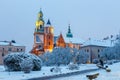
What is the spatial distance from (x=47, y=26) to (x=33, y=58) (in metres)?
142

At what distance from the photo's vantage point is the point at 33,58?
4266cm

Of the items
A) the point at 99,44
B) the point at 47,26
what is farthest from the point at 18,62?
the point at 47,26

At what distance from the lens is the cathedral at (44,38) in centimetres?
16404

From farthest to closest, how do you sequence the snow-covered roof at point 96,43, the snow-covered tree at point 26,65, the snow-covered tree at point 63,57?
1. the snow-covered roof at point 96,43
2. the snow-covered tree at point 63,57
3. the snow-covered tree at point 26,65

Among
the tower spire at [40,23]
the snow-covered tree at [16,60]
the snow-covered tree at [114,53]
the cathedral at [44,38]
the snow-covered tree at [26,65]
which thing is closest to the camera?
the snow-covered tree at [26,65]

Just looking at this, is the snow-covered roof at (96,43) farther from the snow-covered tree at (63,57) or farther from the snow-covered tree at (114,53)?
the snow-covered tree at (63,57)

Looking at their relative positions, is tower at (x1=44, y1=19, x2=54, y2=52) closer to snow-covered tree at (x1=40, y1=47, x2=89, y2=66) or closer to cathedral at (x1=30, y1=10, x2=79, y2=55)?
cathedral at (x1=30, y1=10, x2=79, y2=55)

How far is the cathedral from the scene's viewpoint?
16404 centimetres

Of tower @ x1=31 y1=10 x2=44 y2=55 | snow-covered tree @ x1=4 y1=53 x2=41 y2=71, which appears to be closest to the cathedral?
tower @ x1=31 y1=10 x2=44 y2=55

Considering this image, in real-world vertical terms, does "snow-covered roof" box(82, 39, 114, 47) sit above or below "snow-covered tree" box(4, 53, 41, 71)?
above

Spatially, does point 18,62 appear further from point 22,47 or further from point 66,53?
point 22,47

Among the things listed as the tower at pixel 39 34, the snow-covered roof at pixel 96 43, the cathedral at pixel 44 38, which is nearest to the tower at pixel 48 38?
the cathedral at pixel 44 38

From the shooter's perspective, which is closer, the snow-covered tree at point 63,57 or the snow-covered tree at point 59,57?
the snow-covered tree at point 59,57

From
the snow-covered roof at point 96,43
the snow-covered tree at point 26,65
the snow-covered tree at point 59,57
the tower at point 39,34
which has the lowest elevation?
the snow-covered tree at point 26,65
